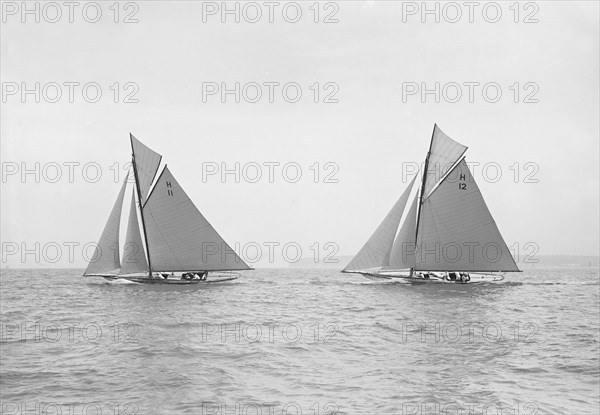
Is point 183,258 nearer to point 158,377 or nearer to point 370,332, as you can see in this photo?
point 370,332

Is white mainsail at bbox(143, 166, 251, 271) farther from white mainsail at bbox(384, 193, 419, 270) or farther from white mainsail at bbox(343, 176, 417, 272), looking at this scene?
white mainsail at bbox(384, 193, 419, 270)

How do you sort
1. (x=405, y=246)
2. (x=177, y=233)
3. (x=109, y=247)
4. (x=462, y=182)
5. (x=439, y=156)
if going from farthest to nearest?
(x=439, y=156)
(x=405, y=246)
(x=109, y=247)
(x=177, y=233)
(x=462, y=182)

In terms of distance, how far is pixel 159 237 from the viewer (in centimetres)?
5072

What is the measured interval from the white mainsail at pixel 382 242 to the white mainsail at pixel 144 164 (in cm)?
1946

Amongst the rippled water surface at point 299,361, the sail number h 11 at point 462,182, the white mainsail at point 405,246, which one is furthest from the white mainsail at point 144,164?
the sail number h 11 at point 462,182

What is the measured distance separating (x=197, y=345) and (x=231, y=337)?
6.89 ft

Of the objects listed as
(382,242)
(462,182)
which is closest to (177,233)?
(382,242)

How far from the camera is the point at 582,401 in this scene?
13.6 meters

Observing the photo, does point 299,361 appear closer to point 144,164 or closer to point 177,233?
point 177,233

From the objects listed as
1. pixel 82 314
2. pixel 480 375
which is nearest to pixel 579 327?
pixel 480 375

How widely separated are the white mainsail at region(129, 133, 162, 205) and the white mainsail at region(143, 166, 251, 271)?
127 centimetres

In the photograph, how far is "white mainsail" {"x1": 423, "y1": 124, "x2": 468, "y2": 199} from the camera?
51.1 m

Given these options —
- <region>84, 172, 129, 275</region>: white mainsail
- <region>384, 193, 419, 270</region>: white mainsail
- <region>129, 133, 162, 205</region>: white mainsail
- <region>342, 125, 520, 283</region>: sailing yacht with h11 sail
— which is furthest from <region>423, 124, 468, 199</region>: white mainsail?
<region>84, 172, 129, 275</region>: white mainsail

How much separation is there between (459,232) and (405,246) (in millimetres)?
4803
